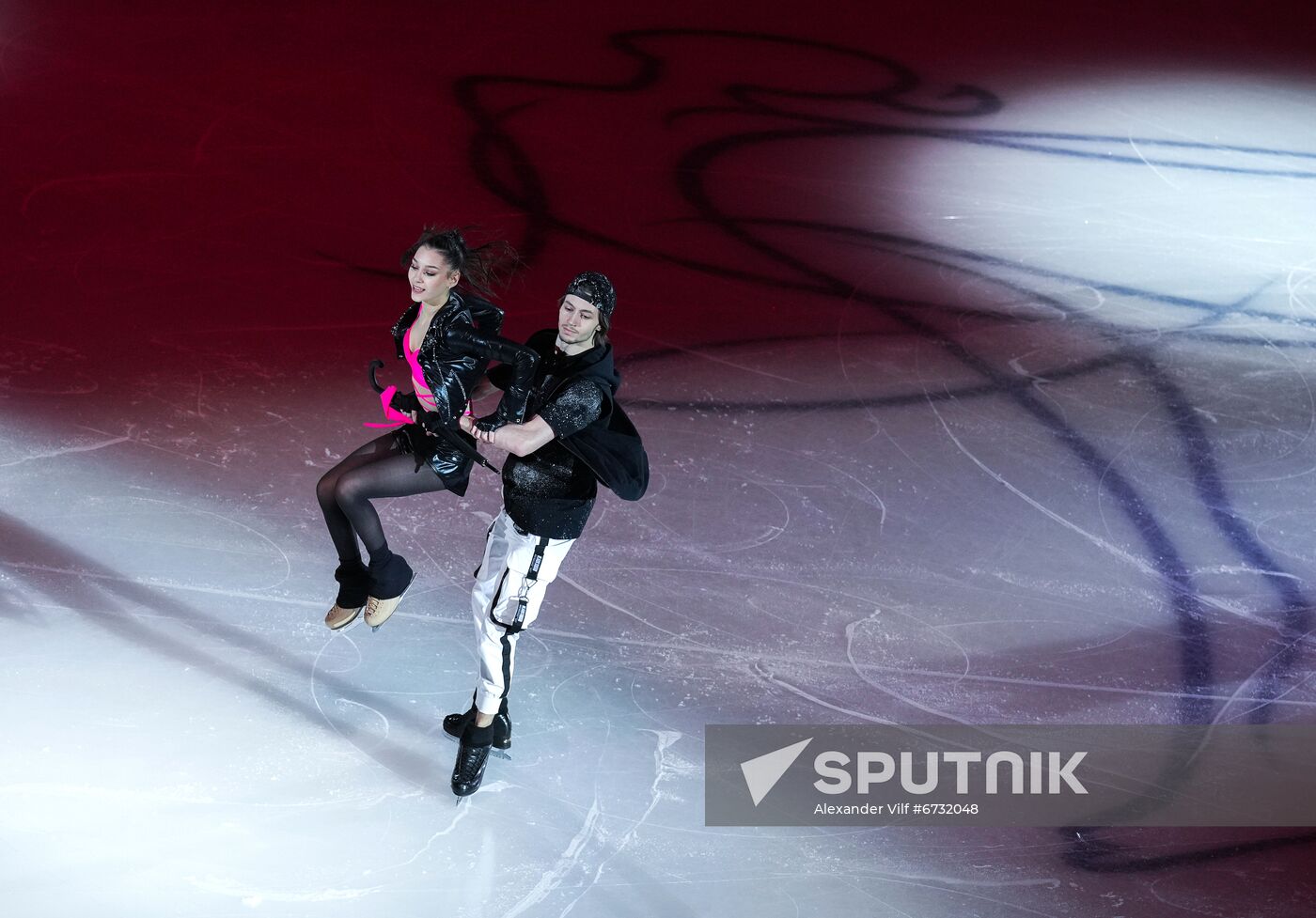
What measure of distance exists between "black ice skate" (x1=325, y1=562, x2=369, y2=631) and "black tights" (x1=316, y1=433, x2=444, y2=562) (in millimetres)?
159

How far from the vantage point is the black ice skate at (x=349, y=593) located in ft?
15.1

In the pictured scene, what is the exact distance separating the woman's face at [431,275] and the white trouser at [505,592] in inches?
29.7

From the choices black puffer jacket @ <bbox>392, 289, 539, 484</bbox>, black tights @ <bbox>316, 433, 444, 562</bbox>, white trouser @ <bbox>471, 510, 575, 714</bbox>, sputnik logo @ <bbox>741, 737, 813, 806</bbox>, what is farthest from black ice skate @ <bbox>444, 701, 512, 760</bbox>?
black puffer jacket @ <bbox>392, 289, 539, 484</bbox>

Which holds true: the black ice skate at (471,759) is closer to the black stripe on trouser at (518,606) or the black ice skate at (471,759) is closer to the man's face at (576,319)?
the black stripe on trouser at (518,606)

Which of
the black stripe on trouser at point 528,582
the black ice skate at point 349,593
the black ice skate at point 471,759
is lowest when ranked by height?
the black ice skate at point 471,759

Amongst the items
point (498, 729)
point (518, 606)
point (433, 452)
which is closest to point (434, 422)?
point (433, 452)

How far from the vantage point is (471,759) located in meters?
4.45

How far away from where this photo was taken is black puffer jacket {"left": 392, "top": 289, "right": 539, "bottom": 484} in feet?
13.4

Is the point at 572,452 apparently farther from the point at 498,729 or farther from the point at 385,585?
the point at 498,729

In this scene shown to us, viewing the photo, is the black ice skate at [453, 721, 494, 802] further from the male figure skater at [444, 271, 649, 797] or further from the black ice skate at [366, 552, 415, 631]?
the black ice skate at [366, 552, 415, 631]

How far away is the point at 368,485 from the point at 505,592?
22.4 inches

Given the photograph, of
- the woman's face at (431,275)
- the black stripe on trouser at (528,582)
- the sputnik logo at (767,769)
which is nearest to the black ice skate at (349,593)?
the black stripe on trouser at (528,582)

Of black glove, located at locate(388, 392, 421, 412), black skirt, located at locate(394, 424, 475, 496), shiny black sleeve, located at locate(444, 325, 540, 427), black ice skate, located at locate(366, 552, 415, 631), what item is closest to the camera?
shiny black sleeve, located at locate(444, 325, 540, 427)

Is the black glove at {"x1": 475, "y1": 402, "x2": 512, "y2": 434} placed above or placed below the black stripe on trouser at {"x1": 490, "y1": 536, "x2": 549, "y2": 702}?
above
